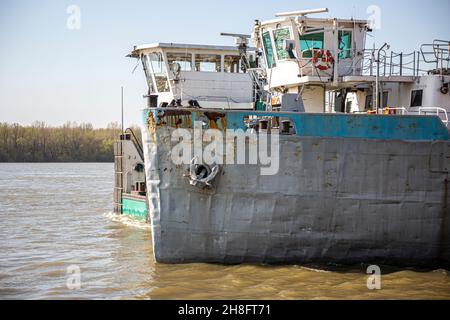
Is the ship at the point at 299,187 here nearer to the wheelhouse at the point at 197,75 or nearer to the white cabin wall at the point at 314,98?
the white cabin wall at the point at 314,98

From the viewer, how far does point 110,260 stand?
13.6 m

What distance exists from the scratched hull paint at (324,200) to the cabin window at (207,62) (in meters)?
10.2

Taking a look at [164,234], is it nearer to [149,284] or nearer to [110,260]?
[149,284]

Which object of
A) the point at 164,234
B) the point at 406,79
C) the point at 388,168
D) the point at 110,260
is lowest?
the point at 110,260

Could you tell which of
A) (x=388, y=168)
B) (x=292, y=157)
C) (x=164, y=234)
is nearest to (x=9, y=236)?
(x=164, y=234)

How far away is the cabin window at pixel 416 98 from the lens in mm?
12562

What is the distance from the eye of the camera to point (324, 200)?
35.6 feet

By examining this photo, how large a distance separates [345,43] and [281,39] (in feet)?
4.77

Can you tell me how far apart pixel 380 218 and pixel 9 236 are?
35.7 feet

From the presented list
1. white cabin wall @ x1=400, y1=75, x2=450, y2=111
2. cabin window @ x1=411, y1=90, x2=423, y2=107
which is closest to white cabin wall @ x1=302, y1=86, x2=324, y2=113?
cabin window @ x1=411, y1=90, x2=423, y2=107

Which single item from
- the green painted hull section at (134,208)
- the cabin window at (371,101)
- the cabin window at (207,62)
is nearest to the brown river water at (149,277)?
the green painted hull section at (134,208)

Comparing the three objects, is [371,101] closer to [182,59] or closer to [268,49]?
[268,49]

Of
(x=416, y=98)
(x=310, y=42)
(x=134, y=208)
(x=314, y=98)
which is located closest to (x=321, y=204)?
(x=314, y=98)

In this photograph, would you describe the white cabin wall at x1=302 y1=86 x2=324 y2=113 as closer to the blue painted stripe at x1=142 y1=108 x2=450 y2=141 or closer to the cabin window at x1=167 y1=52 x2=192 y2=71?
the blue painted stripe at x1=142 y1=108 x2=450 y2=141
